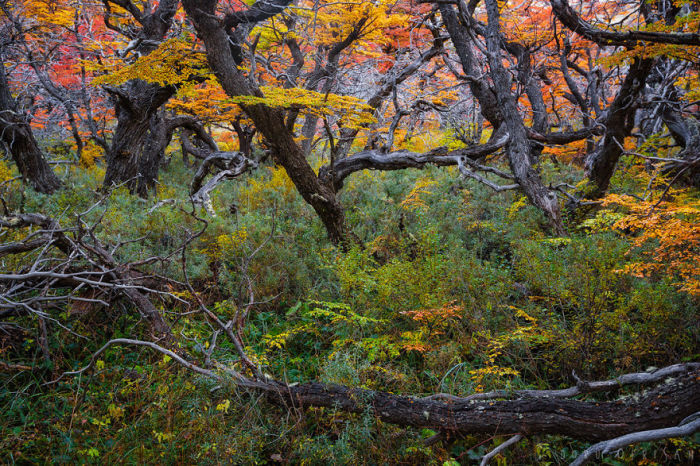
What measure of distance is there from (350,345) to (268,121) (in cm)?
364

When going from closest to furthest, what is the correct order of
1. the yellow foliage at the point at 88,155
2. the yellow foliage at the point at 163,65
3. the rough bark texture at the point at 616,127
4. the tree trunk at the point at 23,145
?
the yellow foliage at the point at 163,65 < the rough bark texture at the point at 616,127 < the tree trunk at the point at 23,145 < the yellow foliage at the point at 88,155

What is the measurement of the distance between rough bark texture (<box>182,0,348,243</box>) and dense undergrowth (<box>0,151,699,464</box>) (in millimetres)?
758

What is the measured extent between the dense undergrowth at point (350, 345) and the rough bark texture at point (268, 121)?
0.76 meters

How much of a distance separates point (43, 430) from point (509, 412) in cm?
325

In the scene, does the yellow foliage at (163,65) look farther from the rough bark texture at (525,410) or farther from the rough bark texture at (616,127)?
the rough bark texture at (616,127)

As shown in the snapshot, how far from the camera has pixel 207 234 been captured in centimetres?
598

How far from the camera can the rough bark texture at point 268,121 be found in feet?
18.7

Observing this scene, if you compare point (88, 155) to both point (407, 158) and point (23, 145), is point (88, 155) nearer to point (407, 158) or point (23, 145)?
point (23, 145)

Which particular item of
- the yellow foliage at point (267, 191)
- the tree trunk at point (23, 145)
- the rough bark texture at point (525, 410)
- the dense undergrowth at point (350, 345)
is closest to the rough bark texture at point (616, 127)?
the dense undergrowth at point (350, 345)

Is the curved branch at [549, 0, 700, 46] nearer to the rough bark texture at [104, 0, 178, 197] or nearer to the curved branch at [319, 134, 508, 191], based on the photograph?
the curved branch at [319, 134, 508, 191]

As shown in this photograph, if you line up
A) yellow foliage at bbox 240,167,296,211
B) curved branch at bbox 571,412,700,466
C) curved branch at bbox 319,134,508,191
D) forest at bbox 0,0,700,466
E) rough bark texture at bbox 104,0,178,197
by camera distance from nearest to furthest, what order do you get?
curved branch at bbox 571,412,700,466
forest at bbox 0,0,700,466
curved branch at bbox 319,134,508,191
yellow foliage at bbox 240,167,296,211
rough bark texture at bbox 104,0,178,197

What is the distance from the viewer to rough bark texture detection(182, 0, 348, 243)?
5.69 metres

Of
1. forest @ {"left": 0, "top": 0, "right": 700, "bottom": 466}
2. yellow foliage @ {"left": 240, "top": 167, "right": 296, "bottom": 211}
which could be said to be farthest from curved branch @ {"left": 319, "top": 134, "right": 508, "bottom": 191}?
yellow foliage @ {"left": 240, "top": 167, "right": 296, "bottom": 211}

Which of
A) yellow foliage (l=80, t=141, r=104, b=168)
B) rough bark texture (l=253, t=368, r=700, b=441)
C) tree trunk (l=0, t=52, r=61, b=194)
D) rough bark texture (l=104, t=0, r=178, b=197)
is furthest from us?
yellow foliage (l=80, t=141, r=104, b=168)
